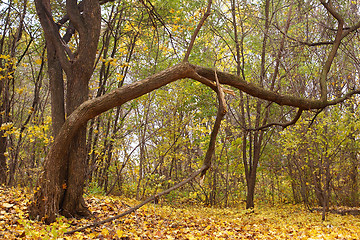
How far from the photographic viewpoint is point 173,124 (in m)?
7.64

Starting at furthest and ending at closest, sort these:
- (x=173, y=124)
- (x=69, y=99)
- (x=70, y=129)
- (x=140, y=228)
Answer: (x=173, y=124) → (x=69, y=99) → (x=140, y=228) → (x=70, y=129)

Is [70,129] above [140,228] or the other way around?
above

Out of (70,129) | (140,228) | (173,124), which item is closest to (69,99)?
(70,129)

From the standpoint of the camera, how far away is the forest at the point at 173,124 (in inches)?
154

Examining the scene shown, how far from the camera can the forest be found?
3.90m

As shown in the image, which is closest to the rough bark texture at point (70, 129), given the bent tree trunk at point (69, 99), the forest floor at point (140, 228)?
the bent tree trunk at point (69, 99)

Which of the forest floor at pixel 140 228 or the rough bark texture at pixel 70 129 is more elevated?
the rough bark texture at pixel 70 129

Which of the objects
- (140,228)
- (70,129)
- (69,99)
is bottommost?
(140,228)

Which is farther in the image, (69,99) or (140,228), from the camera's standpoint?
(69,99)

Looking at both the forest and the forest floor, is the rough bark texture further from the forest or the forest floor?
the forest floor

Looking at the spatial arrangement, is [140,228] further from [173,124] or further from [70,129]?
[173,124]

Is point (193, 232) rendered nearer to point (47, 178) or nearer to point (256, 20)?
point (47, 178)

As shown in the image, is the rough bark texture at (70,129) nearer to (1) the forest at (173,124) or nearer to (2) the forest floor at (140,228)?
(1) the forest at (173,124)

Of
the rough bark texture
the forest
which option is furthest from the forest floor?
the rough bark texture
